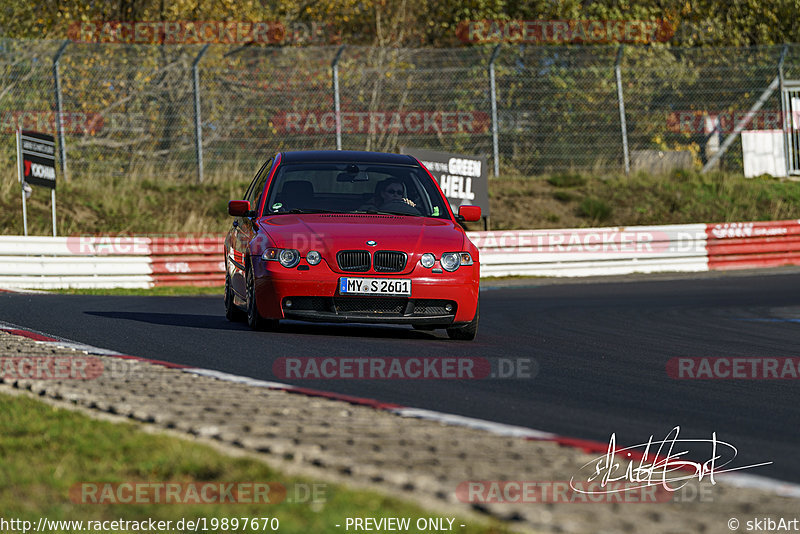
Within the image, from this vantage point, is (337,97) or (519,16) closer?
(337,97)

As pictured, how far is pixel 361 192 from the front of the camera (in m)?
10.4

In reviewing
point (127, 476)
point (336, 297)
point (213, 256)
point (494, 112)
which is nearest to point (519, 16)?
point (494, 112)

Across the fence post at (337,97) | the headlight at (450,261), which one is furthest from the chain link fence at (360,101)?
the headlight at (450,261)

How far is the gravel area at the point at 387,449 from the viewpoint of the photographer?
3.75 m

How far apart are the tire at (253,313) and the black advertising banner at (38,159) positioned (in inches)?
481

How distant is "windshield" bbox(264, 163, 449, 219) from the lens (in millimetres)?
10234

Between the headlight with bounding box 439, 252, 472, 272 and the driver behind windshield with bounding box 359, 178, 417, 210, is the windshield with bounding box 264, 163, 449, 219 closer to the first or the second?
the driver behind windshield with bounding box 359, 178, 417, 210

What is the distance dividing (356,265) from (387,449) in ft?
15.4

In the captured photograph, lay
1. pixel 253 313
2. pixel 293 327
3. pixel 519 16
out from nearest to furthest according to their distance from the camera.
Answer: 1. pixel 253 313
2. pixel 293 327
3. pixel 519 16

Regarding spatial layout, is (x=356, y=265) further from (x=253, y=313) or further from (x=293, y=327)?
(x=293, y=327)

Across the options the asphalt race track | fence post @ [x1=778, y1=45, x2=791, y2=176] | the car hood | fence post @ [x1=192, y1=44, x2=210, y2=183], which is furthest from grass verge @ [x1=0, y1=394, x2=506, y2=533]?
fence post @ [x1=778, y1=45, x2=791, y2=176]

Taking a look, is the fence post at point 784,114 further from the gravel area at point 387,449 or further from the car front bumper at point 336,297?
the gravel area at point 387,449

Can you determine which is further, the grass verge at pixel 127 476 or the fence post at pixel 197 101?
the fence post at pixel 197 101

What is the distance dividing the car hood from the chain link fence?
14.7 m
